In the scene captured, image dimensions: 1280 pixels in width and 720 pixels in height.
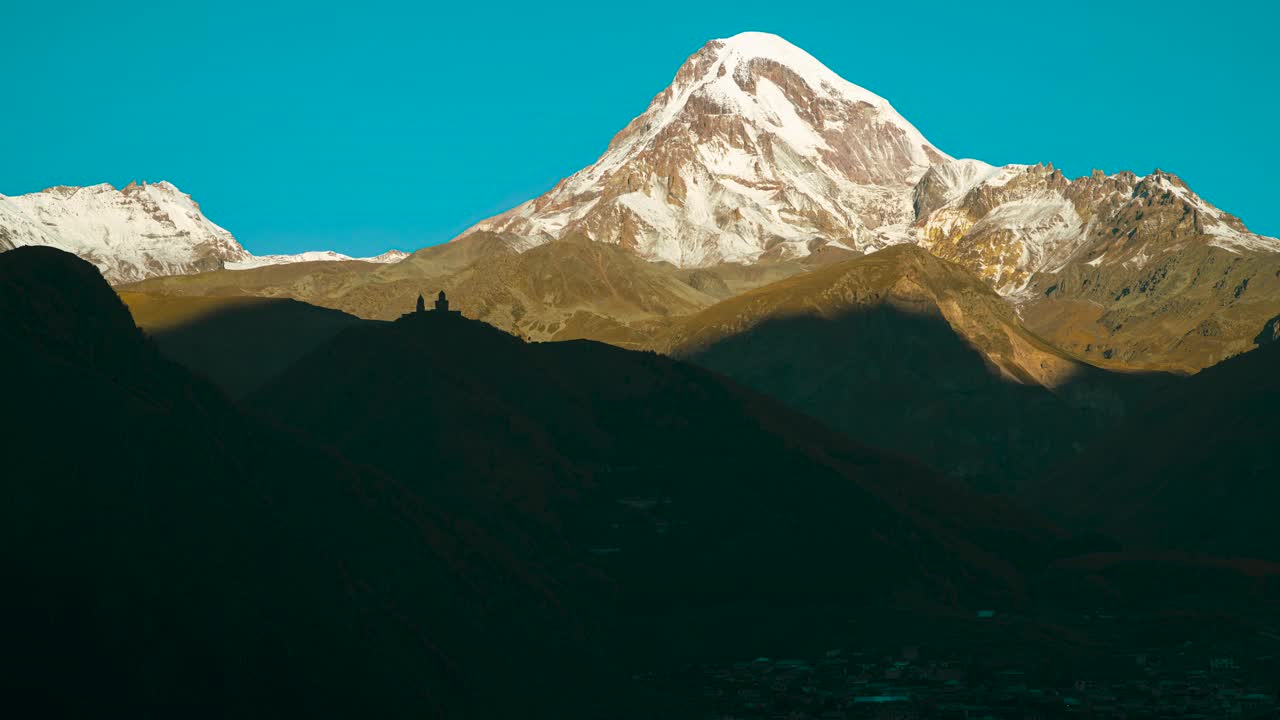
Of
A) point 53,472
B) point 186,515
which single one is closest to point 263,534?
point 186,515

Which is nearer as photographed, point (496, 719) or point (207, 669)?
point (207, 669)

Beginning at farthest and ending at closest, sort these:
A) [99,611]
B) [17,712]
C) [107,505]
→ [107,505] < [99,611] < [17,712]

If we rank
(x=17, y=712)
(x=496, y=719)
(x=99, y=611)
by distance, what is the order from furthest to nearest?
(x=496, y=719)
(x=99, y=611)
(x=17, y=712)

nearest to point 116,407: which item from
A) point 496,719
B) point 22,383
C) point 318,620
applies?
point 22,383

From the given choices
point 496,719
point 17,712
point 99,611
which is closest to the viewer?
point 17,712

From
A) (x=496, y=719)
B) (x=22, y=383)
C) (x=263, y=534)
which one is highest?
(x=22, y=383)

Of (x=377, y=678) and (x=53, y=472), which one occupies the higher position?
(x=53, y=472)

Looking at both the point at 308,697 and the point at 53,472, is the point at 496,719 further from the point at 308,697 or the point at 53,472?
the point at 53,472

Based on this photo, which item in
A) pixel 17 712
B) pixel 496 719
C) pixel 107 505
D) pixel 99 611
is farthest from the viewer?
pixel 496 719

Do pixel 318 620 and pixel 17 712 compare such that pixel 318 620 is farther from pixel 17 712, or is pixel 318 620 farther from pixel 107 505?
pixel 17 712

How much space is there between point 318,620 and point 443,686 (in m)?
12.9

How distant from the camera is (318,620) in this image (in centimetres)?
18912

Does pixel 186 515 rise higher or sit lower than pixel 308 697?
higher

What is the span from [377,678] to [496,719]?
527 inches
